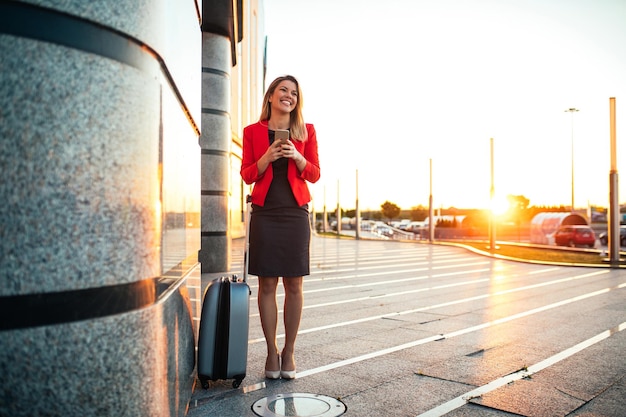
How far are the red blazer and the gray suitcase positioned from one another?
70 centimetres

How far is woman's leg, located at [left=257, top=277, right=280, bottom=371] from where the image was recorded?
3.85 meters

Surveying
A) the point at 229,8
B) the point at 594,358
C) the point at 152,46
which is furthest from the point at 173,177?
the point at 229,8

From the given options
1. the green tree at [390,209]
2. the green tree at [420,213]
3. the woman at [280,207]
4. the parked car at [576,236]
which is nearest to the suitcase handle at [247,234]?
the woman at [280,207]

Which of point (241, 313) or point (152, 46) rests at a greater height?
point (152, 46)

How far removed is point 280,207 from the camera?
379cm

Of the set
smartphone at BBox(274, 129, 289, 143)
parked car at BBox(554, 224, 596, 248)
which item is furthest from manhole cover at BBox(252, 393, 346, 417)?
parked car at BBox(554, 224, 596, 248)

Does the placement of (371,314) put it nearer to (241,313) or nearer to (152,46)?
(241,313)

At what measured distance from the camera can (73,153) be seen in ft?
5.31

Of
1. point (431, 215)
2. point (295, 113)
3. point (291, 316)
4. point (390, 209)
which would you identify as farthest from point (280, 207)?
point (390, 209)

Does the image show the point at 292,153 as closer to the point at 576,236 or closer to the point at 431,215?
the point at 431,215

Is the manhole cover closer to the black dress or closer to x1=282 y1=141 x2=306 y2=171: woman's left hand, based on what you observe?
the black dress

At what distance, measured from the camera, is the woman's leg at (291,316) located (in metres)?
3.90

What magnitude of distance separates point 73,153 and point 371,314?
5670mm

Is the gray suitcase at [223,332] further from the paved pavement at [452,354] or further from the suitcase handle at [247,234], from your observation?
the suitcase handle at [247,234]
